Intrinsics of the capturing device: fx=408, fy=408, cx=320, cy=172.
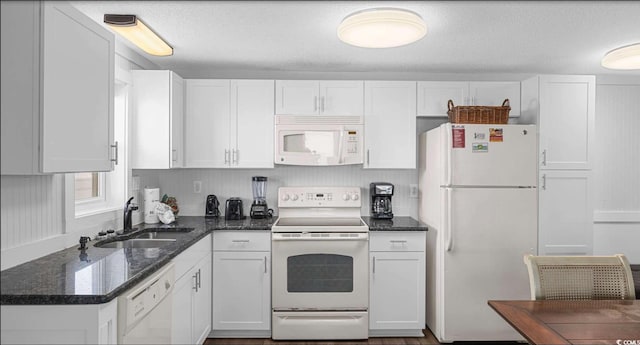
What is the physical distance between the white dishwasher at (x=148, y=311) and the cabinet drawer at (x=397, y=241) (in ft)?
4.91

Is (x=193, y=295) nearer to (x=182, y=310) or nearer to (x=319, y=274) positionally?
(x=182, y=310)

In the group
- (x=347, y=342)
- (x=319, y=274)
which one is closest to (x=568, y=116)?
(x=319, y=274)

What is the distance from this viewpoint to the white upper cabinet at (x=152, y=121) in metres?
2.97

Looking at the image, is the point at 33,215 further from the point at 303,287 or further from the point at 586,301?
the point at 586,301

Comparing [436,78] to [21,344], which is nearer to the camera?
[21,344]

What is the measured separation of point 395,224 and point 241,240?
1185mm

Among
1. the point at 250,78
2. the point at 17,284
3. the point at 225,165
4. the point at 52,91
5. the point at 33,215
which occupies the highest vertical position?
the point at 250,78

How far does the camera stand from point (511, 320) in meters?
1.62

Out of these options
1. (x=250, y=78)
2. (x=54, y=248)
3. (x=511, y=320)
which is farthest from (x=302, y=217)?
(x=511, y=320)

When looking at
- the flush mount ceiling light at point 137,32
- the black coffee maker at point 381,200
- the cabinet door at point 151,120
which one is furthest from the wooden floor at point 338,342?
the flush mount ceiling light at point 137,32

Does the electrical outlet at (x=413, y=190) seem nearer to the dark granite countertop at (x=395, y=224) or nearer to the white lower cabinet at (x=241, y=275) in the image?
the dark granite countertop at (x=395, y=224)

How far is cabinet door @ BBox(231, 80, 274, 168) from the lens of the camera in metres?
→ 3.30

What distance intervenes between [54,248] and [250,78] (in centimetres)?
206

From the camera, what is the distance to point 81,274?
167 cm
